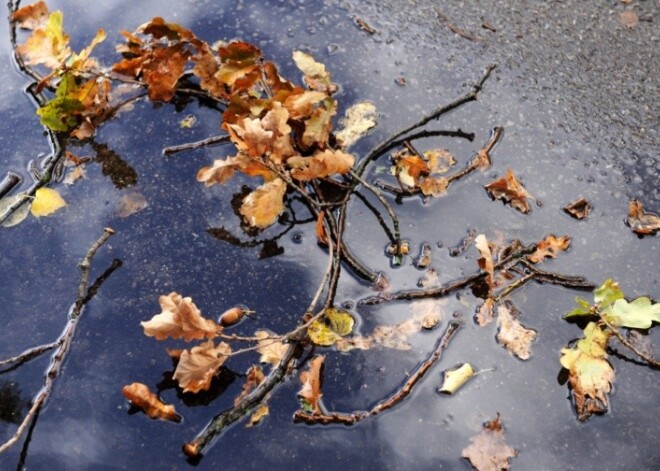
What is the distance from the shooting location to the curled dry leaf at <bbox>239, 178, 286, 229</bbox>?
6.52 feet

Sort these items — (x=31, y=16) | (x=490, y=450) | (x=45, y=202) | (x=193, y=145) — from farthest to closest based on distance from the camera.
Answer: (x=31, y=16) < (x=193, y=145) < (x=45, y=202) < (x=490, y=450)

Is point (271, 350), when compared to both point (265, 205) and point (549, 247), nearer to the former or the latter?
point (265, 205)

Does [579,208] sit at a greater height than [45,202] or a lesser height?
lesser

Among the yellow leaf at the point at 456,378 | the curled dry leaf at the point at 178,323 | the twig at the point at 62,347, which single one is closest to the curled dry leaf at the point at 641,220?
the yellow leaf at the point at 456,378

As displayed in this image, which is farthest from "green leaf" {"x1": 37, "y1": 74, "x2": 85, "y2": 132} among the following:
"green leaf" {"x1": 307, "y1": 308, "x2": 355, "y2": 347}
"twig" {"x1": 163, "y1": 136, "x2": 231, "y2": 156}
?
"green leaf" {"x1": 307, "y1": 308, "x2": 355, "y2": 347}

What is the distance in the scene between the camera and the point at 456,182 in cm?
205

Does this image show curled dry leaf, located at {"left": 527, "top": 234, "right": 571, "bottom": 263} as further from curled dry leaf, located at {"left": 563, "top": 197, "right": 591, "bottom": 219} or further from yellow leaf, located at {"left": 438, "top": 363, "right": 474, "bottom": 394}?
yellow leaf, located at {"left": 438, "top": 363, "right": 474, "bottom": 394}

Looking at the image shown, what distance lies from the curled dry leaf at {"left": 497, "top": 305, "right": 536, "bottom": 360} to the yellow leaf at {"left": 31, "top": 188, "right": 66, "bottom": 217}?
1.42 meters

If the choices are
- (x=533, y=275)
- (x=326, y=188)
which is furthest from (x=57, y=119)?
(x=533, y=275)

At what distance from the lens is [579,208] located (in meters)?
1.99

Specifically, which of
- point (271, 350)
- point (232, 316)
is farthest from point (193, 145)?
point (271, 350)

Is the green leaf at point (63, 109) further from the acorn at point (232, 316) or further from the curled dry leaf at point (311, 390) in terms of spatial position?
the curled dry leaf at point (311, 390)

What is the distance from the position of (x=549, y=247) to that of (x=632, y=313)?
29 cm

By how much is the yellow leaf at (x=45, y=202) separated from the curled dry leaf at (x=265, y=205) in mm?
608
